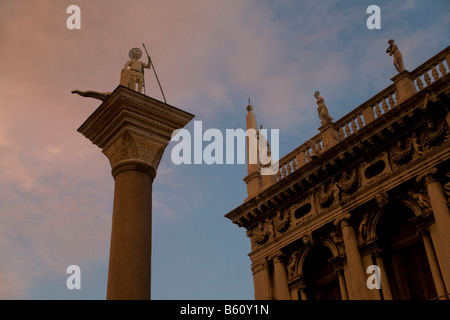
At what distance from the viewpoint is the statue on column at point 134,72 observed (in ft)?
36.3

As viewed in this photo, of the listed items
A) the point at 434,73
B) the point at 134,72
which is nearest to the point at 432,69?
the point at 434,73

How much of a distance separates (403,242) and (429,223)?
1.40 m

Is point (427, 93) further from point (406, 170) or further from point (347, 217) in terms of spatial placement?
point (347, 217)

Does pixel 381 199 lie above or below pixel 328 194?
below

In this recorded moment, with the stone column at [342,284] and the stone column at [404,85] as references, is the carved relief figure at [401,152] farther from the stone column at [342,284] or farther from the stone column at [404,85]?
the stone column at [342,284]

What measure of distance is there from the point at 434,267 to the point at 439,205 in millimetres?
1727

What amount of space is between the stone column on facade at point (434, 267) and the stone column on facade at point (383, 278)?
4.53ft

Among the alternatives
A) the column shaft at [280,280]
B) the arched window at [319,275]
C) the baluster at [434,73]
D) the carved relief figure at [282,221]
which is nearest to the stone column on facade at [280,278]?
the column shaft at [280,280]

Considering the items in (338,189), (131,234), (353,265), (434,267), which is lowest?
(131,234)

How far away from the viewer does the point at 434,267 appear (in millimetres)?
15852

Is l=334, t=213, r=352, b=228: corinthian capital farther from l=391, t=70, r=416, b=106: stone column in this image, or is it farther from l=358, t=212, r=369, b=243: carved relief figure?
l=391, t=70, r=416, b=106: stone column

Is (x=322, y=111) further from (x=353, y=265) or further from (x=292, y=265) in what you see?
(x=353, y=265)

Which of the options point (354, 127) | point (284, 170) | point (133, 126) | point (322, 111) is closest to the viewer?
point (133, 126)
